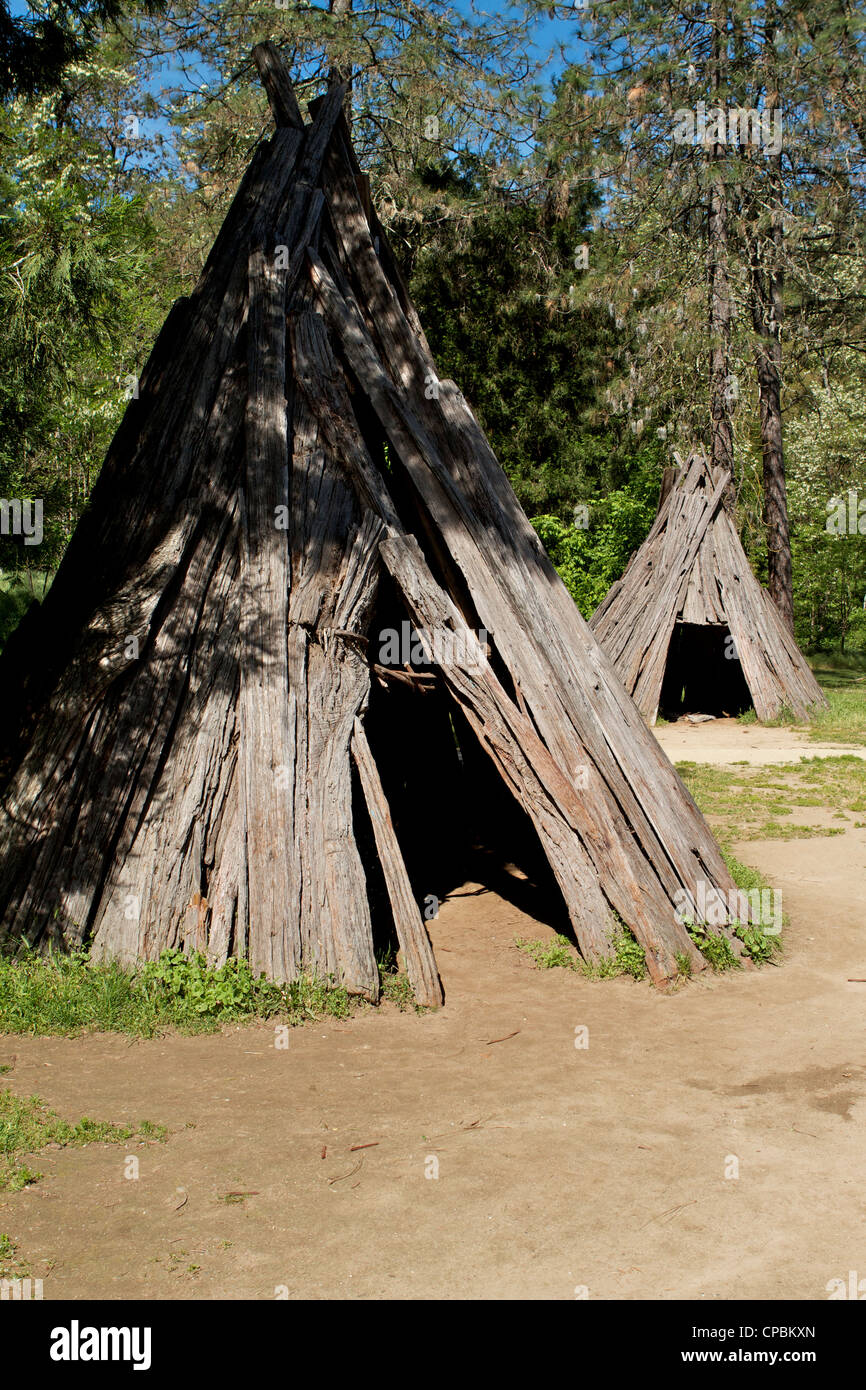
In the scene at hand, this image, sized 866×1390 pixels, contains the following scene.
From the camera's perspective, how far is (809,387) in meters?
30.6

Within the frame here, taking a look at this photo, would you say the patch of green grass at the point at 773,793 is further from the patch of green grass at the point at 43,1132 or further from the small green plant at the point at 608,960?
the patch of green grass at the point at 43,1132

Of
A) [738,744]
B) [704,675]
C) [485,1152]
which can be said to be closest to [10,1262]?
[485,1152]

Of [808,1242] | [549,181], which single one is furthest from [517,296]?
[808,1242]

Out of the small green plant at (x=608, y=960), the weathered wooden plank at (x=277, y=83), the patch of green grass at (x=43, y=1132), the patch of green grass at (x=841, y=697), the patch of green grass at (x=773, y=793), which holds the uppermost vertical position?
the weathered wooden plank at (x=277, y=83)

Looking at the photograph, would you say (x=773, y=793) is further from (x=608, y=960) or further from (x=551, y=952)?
(x=608, y=960)

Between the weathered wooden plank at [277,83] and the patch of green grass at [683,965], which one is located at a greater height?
the weathered wooden plank at [277,83]

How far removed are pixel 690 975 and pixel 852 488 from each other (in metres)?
25.4

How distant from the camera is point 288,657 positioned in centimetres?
662

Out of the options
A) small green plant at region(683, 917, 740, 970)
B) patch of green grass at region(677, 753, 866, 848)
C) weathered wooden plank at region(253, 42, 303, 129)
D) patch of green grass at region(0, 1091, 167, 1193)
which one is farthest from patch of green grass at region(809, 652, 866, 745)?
patch of green grass at region(0, 1091, 167, 1193)

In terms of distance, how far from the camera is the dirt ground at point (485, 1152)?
147 inches

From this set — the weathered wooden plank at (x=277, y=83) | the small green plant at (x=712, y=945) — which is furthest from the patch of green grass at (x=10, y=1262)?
the weathered wooden plank at (x=277, y=83)

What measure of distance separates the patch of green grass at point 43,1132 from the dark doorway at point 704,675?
49.4 ft

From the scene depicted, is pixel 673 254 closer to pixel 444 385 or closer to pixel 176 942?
pixel 444 385

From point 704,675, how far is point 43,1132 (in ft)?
53.5
